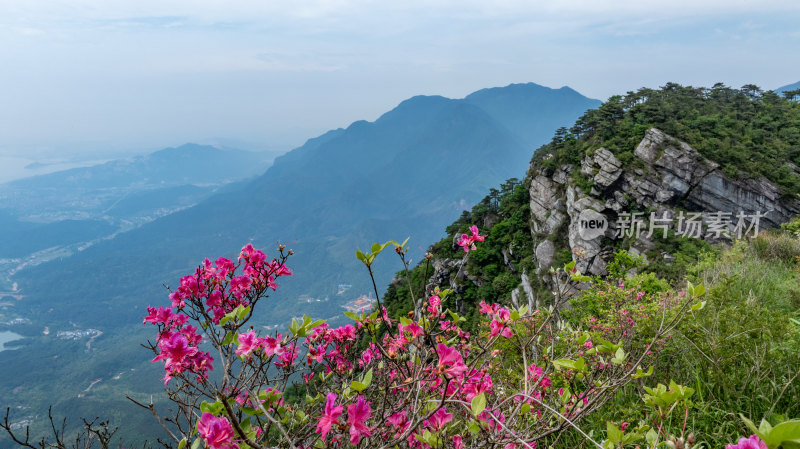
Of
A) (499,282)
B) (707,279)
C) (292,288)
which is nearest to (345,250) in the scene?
(292,288)

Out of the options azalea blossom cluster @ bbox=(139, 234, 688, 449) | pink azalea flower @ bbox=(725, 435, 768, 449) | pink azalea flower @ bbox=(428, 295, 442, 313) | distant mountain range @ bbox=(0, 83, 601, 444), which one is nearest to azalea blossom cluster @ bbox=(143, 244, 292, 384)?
azalea blossom cluster @ bbox=(139, 234, 688, 449)

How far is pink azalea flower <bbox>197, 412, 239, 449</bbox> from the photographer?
1.06m

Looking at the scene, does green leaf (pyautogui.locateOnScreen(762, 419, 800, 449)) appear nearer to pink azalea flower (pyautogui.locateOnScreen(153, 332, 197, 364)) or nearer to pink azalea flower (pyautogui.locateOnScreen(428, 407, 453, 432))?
pink azalea flower (pyautogui.locateOnScreen(428, 407, 453, 432))

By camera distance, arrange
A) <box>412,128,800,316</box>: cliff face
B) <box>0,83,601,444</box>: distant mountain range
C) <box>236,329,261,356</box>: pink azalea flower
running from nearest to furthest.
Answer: <box>236,329,261,356</box>: pink azalea flower → <box>412,128,800,316</box>: cliff face → <box>0,83,601,444</box>: distant mountain range

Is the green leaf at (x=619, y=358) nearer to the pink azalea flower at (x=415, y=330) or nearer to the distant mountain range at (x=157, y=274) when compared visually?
the pink azalea flower at (x=415, y=330)

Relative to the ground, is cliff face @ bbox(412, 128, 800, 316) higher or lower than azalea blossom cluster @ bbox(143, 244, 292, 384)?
lower

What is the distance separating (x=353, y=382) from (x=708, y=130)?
26121 mm

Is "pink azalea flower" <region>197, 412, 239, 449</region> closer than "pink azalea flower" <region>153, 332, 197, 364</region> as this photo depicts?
Yes

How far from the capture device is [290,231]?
176m

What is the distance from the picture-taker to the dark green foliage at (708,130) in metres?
18.0

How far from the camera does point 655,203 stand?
1798 cm

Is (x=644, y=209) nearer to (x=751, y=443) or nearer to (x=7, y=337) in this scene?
(x=751, y=443)

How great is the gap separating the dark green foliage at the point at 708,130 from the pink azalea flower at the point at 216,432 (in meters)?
21.4

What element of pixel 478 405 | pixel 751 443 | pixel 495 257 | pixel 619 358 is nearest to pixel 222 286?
pixel 478 405
